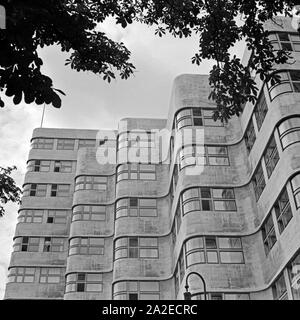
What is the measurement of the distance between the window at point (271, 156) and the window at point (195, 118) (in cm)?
618

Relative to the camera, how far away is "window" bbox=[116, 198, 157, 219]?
3269cm

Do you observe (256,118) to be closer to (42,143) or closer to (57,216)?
(57,216)

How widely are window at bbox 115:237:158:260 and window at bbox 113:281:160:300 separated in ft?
6.21

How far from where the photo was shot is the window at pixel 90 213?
36.2 meters

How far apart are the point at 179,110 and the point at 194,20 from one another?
21.7m

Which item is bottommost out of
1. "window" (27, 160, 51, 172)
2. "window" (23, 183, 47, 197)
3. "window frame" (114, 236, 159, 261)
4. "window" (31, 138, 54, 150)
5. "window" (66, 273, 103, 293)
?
"window" (66, 273, 103, 293)

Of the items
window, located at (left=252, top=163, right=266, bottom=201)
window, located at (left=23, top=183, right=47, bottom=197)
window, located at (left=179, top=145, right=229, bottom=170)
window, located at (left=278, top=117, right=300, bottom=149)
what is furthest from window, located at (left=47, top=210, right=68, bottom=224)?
window, located at (left=278, top=117, right=300, bottom=149)

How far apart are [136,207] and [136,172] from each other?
316 centimetres

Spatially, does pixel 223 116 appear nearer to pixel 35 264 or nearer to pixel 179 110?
pixel 179 110

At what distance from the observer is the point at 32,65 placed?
4.65 m

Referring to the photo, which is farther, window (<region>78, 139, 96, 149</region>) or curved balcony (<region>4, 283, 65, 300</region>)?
window (<region>78, 139, 96, 149</region>)

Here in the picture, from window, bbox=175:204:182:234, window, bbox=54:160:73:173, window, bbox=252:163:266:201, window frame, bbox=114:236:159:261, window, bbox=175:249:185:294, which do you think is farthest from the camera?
window, bbox=54:160:73:173

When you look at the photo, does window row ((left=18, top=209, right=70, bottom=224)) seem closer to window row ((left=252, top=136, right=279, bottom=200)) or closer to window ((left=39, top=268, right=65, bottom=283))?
window ((left=39, top=268, right=65, bottom=283))
